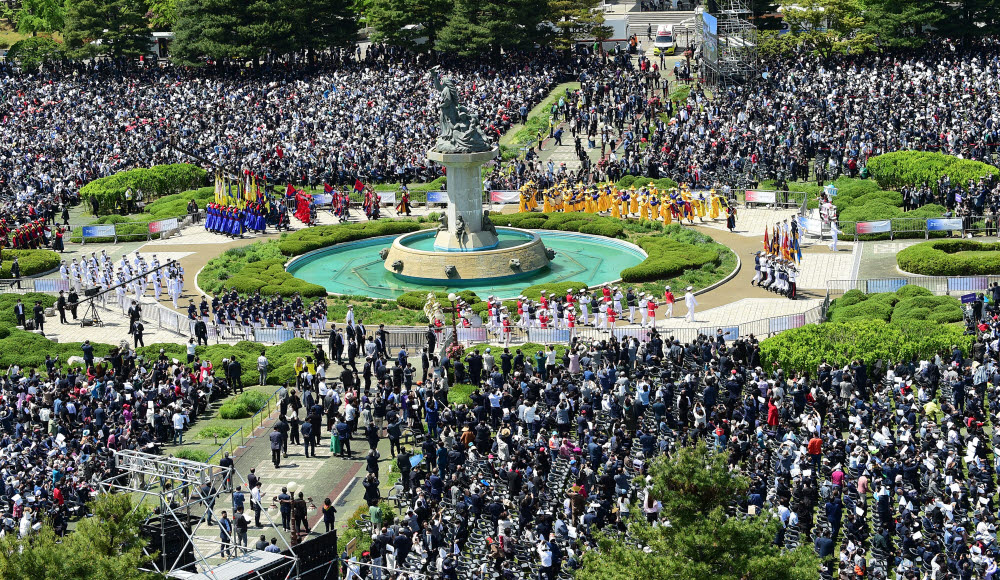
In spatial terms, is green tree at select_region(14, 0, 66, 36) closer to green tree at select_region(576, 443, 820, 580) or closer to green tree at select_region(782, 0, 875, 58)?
green tree at select_region(782, 0, 875, 58)

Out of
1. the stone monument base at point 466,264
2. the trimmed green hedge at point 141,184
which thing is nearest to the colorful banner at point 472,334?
the stone monument base at point 466,264

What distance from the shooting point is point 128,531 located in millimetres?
29922

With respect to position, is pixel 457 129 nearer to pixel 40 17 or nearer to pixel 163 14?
pixel 163 14

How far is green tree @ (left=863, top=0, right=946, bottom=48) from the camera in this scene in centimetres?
9031

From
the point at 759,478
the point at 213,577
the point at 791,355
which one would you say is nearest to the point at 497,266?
the point at 791,355

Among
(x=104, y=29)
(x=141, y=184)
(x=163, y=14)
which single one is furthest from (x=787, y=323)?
(x=163, y=14)

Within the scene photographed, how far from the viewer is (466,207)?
6381cm

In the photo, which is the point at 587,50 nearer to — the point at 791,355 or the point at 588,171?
the point at 588,171

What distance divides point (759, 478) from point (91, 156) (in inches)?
2433

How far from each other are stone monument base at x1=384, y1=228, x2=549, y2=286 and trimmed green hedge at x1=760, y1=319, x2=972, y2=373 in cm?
1646

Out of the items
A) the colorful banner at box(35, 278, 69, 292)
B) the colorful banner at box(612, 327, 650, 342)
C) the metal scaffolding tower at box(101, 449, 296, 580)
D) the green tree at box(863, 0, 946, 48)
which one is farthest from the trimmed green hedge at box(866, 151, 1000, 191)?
the metal scaffolding tower at box(101, 449, 296, 580)

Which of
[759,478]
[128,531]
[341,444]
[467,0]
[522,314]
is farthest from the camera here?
[467,0]

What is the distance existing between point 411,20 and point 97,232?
35.8 m

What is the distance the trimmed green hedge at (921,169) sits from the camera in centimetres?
7012
